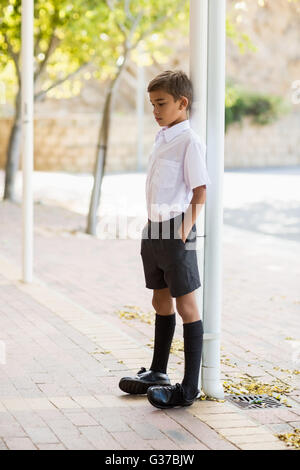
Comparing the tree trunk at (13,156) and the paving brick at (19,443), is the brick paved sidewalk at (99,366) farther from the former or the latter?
the tree trunk at (13,156)

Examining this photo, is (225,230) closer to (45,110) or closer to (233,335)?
(233,335)

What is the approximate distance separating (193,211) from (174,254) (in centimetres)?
24

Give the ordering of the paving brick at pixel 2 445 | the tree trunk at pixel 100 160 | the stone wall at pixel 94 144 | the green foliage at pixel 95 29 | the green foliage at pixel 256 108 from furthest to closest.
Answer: the green foliage at pixel 256 108, the stone wall at pixel 94 144, the green foliage at pixel 95 29, the tree trunk at pixel 100 160, the paving brick at pixel 2 445

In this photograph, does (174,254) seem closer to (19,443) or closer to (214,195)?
(214,195)

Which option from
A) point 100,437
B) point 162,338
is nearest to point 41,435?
point 100,437

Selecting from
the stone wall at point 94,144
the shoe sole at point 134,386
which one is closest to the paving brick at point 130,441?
the shoe sole at point 134,386

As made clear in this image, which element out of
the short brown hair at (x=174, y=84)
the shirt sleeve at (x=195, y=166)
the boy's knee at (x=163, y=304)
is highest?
the short brown hair at (x=174, y=84)

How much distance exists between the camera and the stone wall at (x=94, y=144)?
31.2 metres

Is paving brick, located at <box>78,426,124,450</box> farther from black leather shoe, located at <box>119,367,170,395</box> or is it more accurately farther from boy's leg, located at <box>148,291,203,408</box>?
black leather shoe, located at <box>119,367,170,395</box>

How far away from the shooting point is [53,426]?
13.0ft
